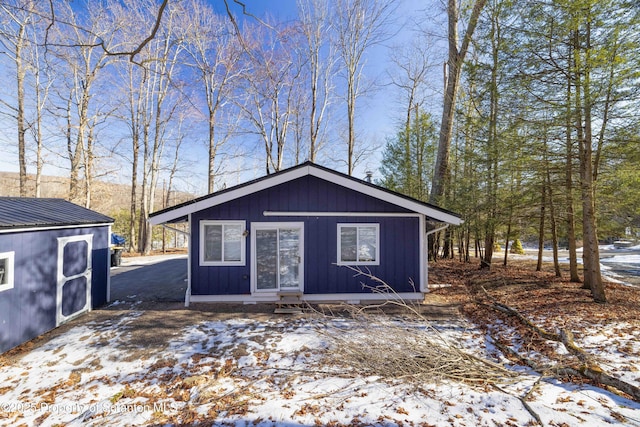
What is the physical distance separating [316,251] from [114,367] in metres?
4.23

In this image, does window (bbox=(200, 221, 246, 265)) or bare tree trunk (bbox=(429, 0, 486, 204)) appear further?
bare tree trunk (bbox=(429, 0, 486, 204))

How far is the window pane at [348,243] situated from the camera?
660 cm

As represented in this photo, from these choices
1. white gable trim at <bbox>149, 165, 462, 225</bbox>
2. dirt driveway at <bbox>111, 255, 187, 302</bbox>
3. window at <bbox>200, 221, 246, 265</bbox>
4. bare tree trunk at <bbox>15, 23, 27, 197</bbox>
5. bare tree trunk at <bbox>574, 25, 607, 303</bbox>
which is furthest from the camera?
bare tree trunk at <bbox>15, 23, 27, 197</bbox>

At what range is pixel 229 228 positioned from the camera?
6.40 metres

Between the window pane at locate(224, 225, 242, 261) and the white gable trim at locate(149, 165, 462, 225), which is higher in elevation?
the white gable trim at locate(149, 165, 462, 225)

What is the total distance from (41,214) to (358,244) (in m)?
6.65

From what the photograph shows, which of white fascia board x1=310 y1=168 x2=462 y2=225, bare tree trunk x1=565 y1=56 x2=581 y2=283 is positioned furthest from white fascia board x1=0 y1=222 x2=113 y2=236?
bare tree trunk x1=565 y1=56 x2=581 y2=283

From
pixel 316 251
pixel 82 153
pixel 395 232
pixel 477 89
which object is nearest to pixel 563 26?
pixel 477 89

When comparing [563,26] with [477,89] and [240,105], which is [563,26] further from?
[240,105]

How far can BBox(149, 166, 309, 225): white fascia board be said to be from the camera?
6086mm

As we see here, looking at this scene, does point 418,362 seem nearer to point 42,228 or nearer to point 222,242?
point 222,242

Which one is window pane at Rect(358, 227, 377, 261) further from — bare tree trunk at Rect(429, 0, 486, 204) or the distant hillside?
the distant hillside

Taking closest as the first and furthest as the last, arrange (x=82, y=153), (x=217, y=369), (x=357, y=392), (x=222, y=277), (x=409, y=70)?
(x=357, y=392) → (x=217, y=369) → (x=222, y=277) → (x=82, y=153) → (x=409, y=70)

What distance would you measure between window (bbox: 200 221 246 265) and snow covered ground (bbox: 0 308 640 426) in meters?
2.23
